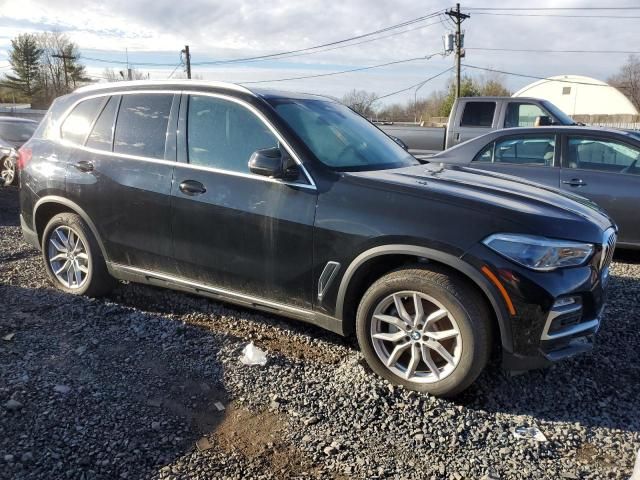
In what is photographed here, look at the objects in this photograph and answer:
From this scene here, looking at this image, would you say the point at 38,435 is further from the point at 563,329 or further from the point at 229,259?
the point at 563,329

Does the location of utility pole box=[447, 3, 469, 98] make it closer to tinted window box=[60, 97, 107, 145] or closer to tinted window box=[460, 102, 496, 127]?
tinted window box=[460, 102, 496, 127]

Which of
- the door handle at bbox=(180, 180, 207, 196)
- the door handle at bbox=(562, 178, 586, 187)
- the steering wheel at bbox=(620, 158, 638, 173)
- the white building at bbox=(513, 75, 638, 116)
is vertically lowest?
the door handle at bbox=(562, 178, 586, 187)

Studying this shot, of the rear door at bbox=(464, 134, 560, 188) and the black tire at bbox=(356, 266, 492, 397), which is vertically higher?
the rear door at bbox=(464, 134, 560, 188)

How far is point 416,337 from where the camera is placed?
3.31 m

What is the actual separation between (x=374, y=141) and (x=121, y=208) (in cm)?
208

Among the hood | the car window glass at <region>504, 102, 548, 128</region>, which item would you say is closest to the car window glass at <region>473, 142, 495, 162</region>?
the hood

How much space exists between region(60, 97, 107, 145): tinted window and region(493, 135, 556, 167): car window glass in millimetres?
4624

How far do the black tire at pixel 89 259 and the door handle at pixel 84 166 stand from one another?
43 cm

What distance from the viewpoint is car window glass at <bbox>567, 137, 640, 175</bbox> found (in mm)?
6117

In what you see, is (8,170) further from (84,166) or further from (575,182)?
(575,182)

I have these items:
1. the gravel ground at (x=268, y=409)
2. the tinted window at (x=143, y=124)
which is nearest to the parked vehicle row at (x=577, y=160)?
the gravel ground at (x=268, y=409)

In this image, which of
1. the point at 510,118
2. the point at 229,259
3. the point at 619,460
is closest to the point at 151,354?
the point at 229,259

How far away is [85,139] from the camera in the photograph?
185 inches

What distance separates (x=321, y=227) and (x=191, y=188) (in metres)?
1.09
